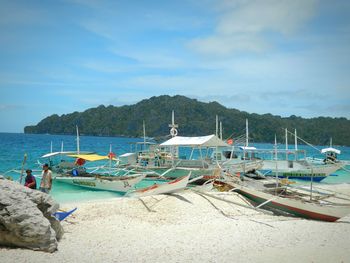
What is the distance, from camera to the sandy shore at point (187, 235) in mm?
9695

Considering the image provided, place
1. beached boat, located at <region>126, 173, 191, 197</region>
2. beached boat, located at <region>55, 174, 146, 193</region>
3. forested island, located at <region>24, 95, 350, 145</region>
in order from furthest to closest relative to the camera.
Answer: forested island, located at <region>24, 95, 350, 145</region>
beached boat, located at <region>55, 174, 146, 193</region>
beached boat, located at <region>126, 173, 191, 197</region>

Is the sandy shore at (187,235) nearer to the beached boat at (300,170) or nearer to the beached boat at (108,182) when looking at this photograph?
the beached boat at (108,182)

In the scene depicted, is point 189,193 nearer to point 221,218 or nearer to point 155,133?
point 221,218

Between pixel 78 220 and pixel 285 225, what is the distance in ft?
25.5

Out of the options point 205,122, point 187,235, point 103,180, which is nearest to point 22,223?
point 187,235

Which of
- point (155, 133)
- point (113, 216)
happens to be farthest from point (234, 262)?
point (155, 133)

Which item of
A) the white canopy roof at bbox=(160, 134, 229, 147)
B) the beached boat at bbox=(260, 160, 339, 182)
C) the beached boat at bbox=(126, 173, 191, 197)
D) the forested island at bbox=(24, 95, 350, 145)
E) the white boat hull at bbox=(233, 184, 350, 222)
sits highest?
the forested island at bbox=(24, 95, 350, 145)

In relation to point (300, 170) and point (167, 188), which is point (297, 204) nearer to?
point (167, 188)

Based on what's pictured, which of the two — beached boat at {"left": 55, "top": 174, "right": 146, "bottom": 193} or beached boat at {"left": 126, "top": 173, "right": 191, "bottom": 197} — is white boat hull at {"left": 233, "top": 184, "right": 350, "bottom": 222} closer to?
beached boat at {"left": 126, "top": 173, "right": 191, "bottom": 197}

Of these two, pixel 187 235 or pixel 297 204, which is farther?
pixel 297 204

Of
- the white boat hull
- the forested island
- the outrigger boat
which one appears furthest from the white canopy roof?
the forested island

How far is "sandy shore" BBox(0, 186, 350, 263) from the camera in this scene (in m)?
9.70

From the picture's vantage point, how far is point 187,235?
11.9 m

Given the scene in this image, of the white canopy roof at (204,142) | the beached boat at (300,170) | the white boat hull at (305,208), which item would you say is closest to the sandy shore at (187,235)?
the white boat hull at (305,208)
